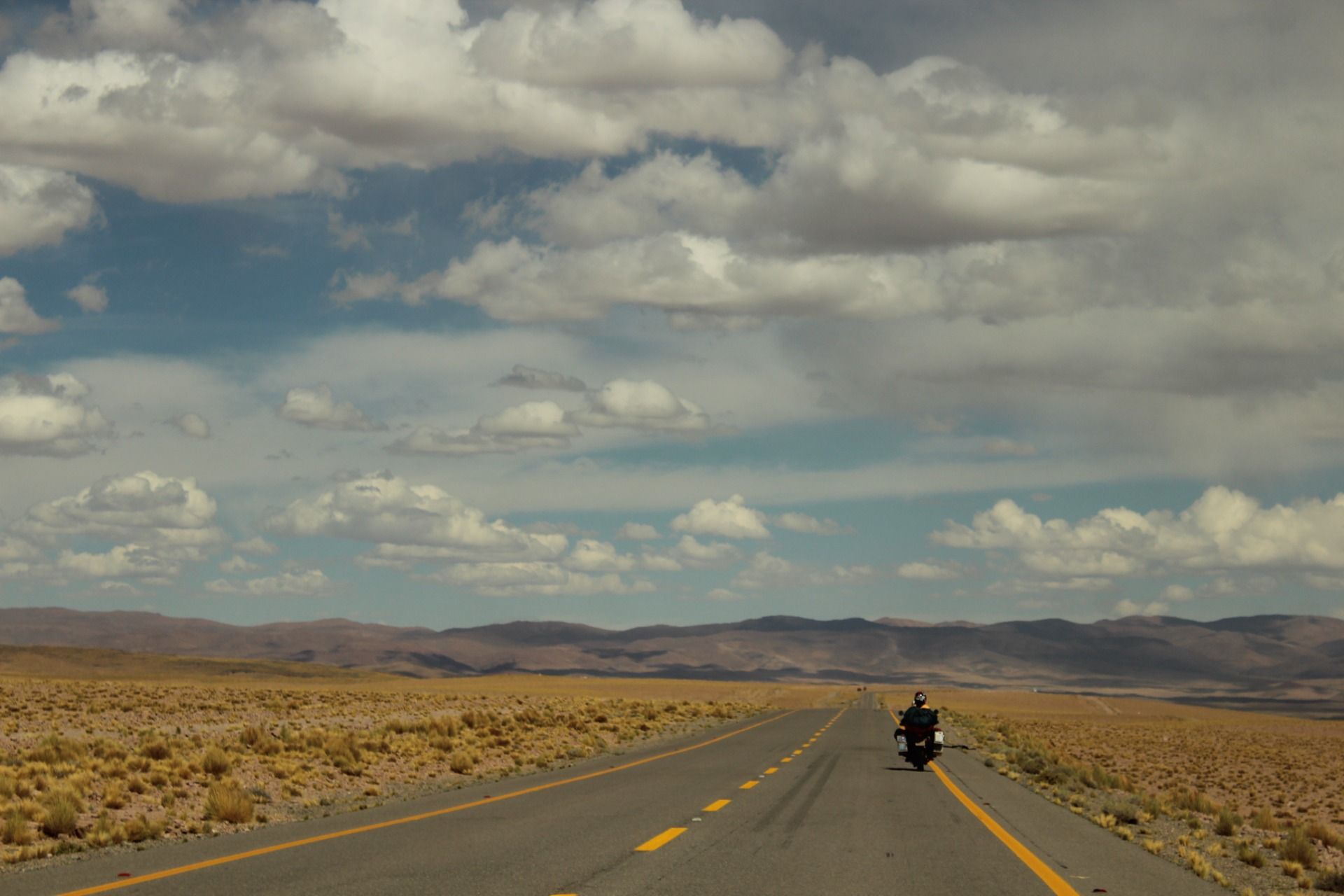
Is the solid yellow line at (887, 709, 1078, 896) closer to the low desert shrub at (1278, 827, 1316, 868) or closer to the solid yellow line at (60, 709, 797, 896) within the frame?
the low desert shrub at (1278, 827, 1316, 868)

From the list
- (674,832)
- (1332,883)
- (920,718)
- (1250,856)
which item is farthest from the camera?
(920,718)

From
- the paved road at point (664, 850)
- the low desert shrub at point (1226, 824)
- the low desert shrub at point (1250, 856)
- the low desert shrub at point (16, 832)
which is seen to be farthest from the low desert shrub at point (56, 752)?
the low desert shrub at point (1226, 824)

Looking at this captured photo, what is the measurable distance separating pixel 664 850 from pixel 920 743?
1587 cm

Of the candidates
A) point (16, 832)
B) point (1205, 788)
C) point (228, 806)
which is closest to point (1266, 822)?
point (1205, 788)

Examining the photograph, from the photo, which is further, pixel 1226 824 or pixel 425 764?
pixel 425 764

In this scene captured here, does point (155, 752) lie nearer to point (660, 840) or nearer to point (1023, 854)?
point (660, 840)

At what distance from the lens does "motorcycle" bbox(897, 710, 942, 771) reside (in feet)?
92.4

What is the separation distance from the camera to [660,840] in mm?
14344

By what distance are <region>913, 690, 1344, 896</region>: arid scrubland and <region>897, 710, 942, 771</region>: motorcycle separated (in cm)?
194

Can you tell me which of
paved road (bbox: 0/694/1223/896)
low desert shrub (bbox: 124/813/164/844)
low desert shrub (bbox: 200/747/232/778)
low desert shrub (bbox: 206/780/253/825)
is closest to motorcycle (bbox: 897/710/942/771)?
paved road (bbox: 0/694/1223/896)

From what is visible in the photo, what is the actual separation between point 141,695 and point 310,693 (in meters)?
11.8

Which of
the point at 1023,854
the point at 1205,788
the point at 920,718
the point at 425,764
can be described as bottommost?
the point at 1205,788

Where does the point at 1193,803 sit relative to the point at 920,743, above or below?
below

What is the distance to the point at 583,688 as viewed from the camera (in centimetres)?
13338
